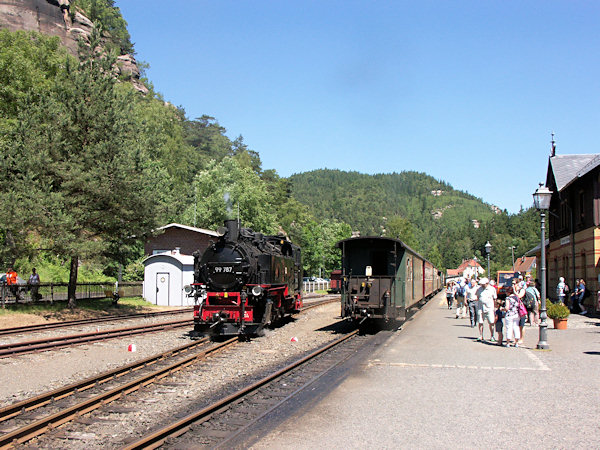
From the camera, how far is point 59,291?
1153 inches

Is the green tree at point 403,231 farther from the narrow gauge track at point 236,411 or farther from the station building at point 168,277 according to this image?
the narrow gauge track at point 236,411

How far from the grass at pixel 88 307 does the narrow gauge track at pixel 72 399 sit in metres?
12.4

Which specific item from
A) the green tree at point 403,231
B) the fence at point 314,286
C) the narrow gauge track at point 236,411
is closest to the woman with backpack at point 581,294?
the narrow gauge track at point 236,411

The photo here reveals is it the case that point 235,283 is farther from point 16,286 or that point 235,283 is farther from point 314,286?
point 314,286

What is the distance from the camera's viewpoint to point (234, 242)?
17125 mm

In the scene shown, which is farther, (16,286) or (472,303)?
(16,286)

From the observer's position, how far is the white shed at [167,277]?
30.9 metres

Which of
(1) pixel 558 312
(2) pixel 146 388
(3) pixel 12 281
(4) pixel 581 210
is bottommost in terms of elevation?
(2) pixel 146 388

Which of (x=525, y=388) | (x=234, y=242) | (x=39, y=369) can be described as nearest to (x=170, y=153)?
(x=234, y=242)

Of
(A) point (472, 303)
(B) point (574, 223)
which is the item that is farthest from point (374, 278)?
(B) point (574, 223)

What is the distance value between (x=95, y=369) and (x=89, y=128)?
→ 1522 cm

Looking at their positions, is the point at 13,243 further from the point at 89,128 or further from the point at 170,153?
the point at 170,153

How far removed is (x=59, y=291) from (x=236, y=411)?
2445 cm

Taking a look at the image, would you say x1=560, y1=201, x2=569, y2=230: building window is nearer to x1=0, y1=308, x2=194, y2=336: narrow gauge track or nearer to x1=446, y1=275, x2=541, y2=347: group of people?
x1=446, y1=275, x2=541, y2=347: group of people
